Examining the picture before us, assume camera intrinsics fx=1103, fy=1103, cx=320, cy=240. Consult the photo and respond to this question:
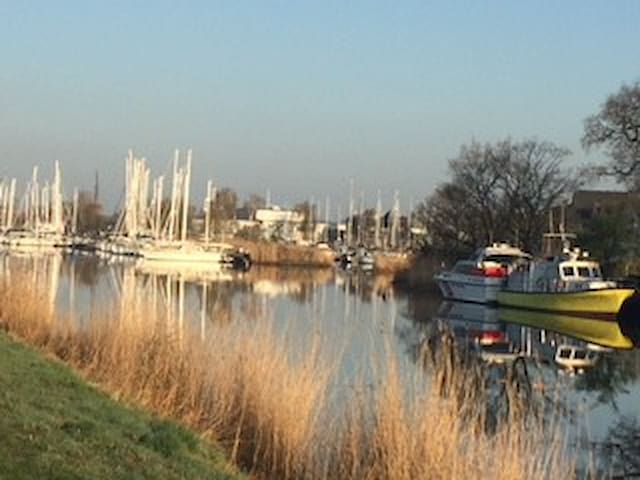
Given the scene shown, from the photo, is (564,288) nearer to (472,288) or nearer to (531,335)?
(531,335)

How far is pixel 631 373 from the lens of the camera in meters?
28.8

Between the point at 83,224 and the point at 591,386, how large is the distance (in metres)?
96.7

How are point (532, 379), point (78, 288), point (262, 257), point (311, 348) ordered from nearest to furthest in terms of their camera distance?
1. point (311, 348)
2. point (532, 379)
3. point (78, 288)
4. point (262, 257)

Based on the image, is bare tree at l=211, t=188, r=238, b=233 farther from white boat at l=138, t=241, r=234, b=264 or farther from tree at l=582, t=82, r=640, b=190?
Answer: tree at l=582, t=82, r=640, b=190

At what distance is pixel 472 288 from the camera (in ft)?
191

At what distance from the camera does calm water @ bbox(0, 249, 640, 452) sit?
53.4ft

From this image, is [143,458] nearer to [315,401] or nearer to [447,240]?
[315,401]

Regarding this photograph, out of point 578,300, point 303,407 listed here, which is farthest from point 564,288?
point 303,407

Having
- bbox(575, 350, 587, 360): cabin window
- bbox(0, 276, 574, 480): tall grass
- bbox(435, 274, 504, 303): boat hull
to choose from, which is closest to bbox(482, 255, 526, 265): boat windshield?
bbox(435, 274, 504, 303): boat hull

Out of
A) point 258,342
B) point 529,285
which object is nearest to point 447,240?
point 529,285

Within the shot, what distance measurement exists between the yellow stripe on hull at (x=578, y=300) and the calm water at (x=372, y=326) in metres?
1.89

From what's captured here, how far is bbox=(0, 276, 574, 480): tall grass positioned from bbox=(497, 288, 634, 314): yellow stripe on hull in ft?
97.5

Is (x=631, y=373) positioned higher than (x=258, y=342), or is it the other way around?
(x=258, y=342)

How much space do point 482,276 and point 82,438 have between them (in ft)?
162
